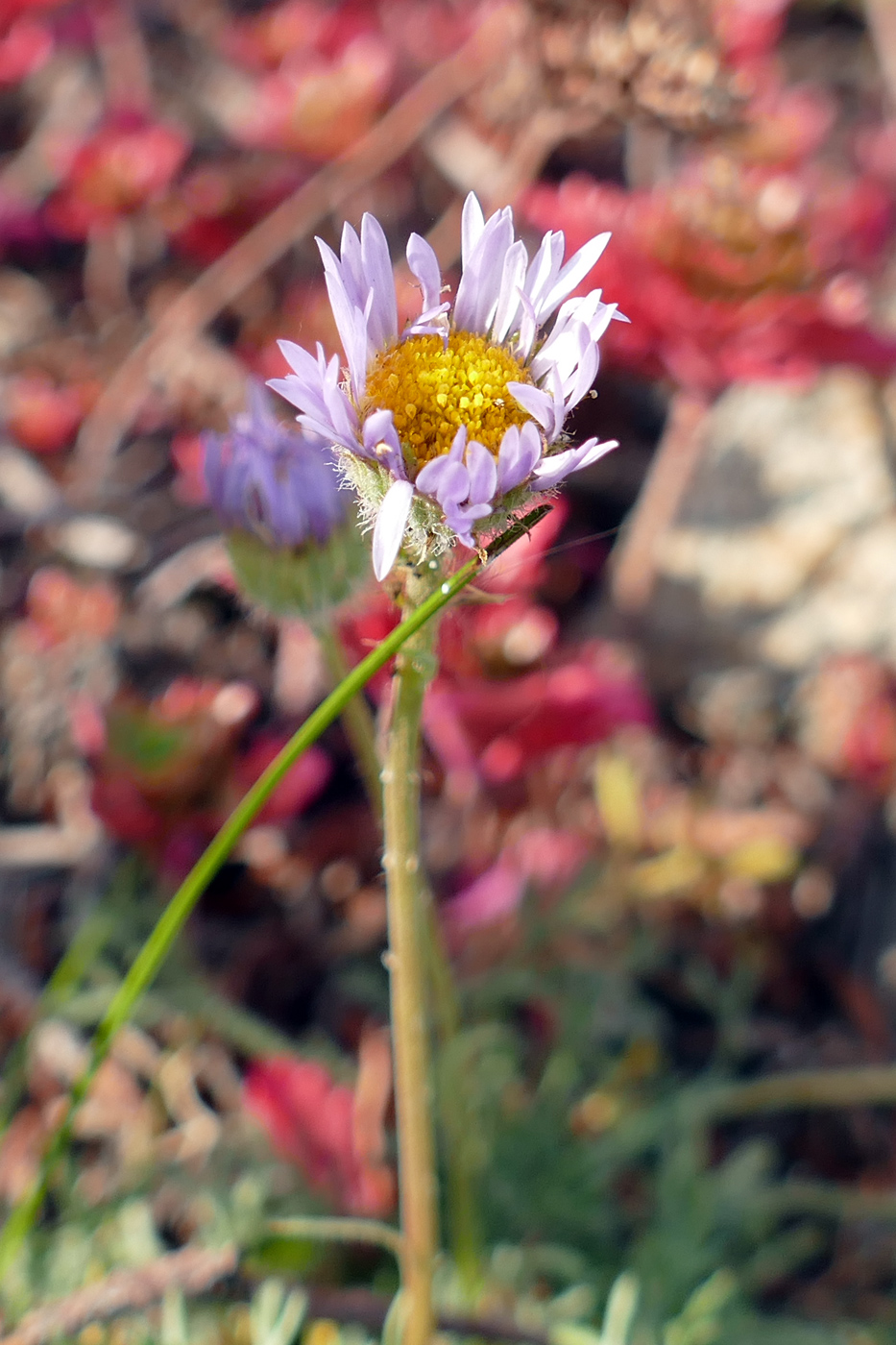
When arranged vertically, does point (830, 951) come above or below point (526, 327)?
below

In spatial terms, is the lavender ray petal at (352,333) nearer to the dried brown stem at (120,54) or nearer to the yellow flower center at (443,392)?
the yellow flower center at (443,392)

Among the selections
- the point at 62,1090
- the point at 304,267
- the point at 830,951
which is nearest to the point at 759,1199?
the point at 830,951

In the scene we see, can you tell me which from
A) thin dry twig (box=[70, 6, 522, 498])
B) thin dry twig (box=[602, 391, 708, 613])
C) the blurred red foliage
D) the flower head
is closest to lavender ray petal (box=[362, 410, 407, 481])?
the flower head

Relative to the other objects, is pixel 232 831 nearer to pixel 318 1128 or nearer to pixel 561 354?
pixel 561 354

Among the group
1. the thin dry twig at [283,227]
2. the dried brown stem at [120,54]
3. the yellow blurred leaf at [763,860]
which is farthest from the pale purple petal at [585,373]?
the dried brown stem at [120,54]

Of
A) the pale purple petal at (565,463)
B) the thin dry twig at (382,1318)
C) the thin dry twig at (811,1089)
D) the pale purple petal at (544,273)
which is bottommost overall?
the thin dry twig at (811,1089)

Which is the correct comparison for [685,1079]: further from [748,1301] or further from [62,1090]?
[62,1090]

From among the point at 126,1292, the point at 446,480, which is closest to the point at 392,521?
the point at 446,480
